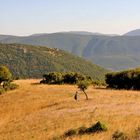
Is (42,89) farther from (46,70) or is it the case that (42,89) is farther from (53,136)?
(46,70)

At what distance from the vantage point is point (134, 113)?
1334 inches

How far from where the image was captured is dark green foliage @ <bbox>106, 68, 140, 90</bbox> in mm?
71750

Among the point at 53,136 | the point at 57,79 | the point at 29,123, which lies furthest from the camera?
the point at 57,79

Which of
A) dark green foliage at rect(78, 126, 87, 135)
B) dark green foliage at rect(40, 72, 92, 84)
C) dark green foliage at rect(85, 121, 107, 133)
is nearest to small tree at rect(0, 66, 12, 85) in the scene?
dark green foliage at rect(40, 72, 92, 84)

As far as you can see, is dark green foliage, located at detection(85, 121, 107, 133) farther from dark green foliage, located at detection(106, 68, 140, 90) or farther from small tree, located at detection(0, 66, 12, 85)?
small tree, located at detection(0, 66, 12, 85)

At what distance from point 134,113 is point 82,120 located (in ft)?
14.7

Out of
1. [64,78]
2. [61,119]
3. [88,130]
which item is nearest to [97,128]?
[88,130]

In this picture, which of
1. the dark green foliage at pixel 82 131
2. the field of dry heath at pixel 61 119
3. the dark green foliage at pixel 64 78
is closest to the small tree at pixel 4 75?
the dark green foliage at pixel 64 78

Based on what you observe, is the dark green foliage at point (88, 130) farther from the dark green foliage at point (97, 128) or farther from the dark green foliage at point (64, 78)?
the dark green foliage at point (64, 78)

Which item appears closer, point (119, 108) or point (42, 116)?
point (119, 108)

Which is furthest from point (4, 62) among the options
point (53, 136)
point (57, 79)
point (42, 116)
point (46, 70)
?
point (53, 136)

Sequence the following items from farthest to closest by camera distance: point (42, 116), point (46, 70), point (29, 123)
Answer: point (46, 70) < point (42, 116) < point (29, 123)

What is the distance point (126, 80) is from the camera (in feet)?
241

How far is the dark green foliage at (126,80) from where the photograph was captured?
2825 inches
